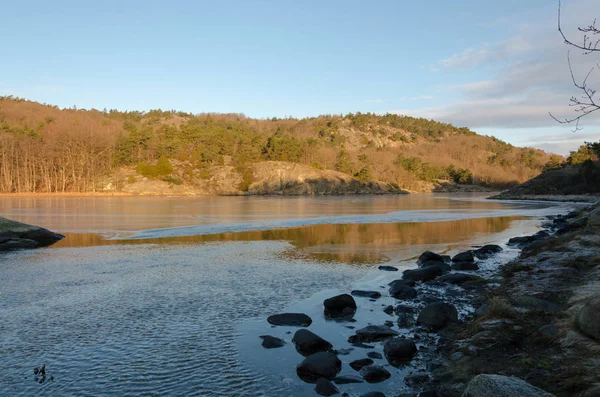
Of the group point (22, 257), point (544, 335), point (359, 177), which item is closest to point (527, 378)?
point (544, 335)

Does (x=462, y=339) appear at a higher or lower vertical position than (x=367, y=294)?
higher

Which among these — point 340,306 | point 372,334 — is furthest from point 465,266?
point 372,334

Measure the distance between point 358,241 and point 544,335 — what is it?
1966 centimetres

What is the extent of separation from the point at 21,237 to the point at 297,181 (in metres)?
119

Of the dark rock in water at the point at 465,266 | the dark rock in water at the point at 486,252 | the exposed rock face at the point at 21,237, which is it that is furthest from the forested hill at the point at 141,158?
the dark rock in water at the point at 465,266

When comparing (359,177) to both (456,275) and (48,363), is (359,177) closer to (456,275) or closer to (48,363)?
(456,275)

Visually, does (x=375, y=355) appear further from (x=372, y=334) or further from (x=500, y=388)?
(x=500, y=388)

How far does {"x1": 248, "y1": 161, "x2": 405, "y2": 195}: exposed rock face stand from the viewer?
5492 inches

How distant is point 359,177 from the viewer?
518ft

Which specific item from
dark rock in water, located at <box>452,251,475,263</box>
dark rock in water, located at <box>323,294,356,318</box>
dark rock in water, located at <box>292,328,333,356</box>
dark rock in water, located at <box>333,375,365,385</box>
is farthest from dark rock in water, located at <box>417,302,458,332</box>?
dark rock in water, located at <box>452,251,475,263</box>

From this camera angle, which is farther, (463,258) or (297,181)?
(297,181)

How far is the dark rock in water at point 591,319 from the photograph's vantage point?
7969mm

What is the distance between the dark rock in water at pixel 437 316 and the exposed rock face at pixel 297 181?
415 ft

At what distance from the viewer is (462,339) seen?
9680 millimetres
